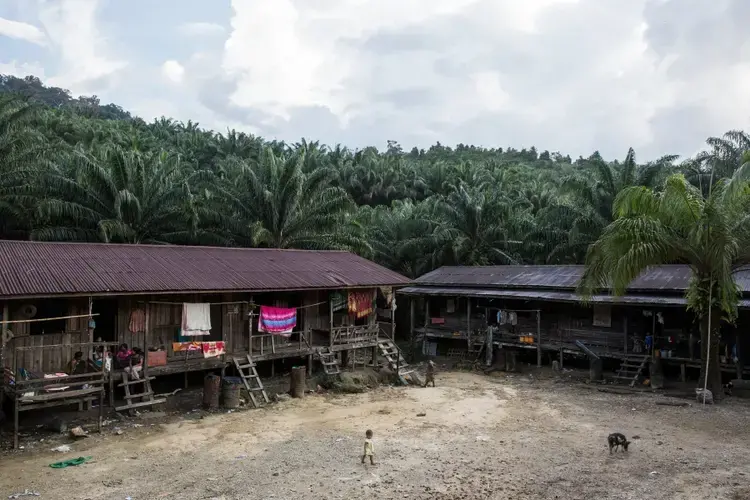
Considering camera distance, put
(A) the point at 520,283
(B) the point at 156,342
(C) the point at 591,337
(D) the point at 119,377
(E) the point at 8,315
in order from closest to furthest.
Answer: (E) the point at 8,315 → (D) the point at 119,377 → (B) the point at 156,342 → (C) the point at 591,337 → (A) the point at 520,283

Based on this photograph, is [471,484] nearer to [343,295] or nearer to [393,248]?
[343,295]

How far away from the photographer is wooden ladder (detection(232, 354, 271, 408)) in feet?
56.0

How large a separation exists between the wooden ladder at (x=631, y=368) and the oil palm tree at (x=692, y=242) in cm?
311

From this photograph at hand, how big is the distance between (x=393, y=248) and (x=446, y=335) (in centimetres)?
770

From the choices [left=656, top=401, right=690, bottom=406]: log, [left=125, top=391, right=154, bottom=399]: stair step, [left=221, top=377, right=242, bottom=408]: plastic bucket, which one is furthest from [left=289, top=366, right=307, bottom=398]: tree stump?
[left=656, top=401, right=690, bottom=406]: log

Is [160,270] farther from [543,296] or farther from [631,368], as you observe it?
[631,368]

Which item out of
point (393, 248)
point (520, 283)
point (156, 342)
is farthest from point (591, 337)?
point (156, 342)

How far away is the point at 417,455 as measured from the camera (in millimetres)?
12531

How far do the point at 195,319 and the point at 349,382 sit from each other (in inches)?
229

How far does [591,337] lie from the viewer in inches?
923

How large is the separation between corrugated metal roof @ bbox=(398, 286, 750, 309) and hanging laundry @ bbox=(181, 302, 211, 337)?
12.5 meters

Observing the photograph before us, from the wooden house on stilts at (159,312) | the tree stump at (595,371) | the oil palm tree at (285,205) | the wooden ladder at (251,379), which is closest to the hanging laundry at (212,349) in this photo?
the wooden house on stilts at (159,312)

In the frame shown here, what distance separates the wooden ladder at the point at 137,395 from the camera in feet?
49.4

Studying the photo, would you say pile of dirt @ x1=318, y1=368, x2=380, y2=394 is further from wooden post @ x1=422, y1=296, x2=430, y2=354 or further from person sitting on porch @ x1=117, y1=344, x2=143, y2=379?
wooden post @ x1=422, y1=296, x2=430, y2=354
